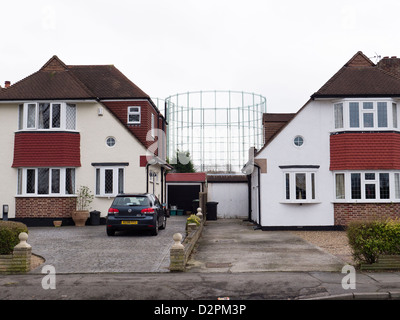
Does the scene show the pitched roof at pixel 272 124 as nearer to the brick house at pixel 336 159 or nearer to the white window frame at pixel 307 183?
the brick house at pixel 336 159

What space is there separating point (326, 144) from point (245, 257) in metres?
10.4

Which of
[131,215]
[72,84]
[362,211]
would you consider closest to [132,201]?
[131,215]

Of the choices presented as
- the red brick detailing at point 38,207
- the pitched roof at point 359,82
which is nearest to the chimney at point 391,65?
the pitched roof at point 359,82

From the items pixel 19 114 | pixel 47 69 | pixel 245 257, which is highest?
pixel 47 69

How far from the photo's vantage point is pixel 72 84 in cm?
2375

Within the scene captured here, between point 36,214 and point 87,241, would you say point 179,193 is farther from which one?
point 87,241

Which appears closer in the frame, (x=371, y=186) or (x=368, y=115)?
(x=371, y=186)

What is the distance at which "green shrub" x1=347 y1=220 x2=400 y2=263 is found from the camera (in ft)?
33.5

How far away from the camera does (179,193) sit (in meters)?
34.3

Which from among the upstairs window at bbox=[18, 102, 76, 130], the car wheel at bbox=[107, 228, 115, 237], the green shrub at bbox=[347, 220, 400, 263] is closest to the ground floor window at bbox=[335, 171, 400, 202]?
the green shrub at bbox=[347, 220, 400, 263]

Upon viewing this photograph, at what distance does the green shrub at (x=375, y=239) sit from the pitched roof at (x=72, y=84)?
16287 millimetres

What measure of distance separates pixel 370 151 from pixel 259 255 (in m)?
10.1

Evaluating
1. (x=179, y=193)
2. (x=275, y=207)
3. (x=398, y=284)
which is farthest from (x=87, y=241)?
(x=179, y=193)

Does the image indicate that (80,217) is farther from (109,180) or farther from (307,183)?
(307,183)
